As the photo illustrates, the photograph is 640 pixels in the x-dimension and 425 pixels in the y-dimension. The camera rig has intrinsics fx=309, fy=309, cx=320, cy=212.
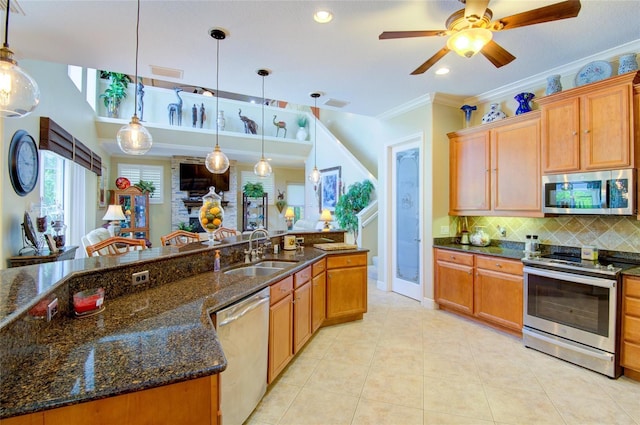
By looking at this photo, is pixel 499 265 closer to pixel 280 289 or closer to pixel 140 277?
pixel 280 289

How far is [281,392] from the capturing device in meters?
2.33

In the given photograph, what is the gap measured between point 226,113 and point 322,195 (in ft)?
11.0

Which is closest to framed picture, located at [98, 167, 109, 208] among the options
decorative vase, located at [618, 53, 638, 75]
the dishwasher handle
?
the dishwasher handle

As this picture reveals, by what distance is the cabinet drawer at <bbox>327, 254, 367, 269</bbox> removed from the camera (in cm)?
355

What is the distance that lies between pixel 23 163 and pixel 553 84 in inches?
226

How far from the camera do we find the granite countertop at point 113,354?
884 millimetres

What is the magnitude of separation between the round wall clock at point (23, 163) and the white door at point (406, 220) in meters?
4.64

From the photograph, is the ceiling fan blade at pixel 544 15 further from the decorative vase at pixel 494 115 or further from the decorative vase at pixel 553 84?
the decorative vase at pixel 494 115

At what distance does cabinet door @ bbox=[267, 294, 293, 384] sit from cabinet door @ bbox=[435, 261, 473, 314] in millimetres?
2317

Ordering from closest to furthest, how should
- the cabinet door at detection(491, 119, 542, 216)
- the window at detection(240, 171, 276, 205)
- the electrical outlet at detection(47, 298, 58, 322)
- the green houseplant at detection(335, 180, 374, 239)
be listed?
the electrical outlet at detection(47, 298, 58, 322) → the cabinet door at detection(491, 119, 542, 216) → the green houseplant at detection(335, 180, 374, 239) → the window at detection(240, 171, 276, 205)

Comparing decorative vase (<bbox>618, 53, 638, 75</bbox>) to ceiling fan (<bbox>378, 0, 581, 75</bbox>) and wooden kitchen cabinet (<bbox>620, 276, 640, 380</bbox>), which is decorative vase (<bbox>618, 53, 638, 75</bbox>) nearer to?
ceiling fan (<bbox>378, 0, 581, 75</bbox>)

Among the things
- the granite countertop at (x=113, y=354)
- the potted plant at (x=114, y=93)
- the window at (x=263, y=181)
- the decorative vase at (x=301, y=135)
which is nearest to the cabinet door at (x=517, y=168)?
the granite countertop at (x=113, y=354)

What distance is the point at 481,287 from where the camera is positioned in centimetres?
360

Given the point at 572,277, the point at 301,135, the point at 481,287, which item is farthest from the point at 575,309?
the point at 301,135
